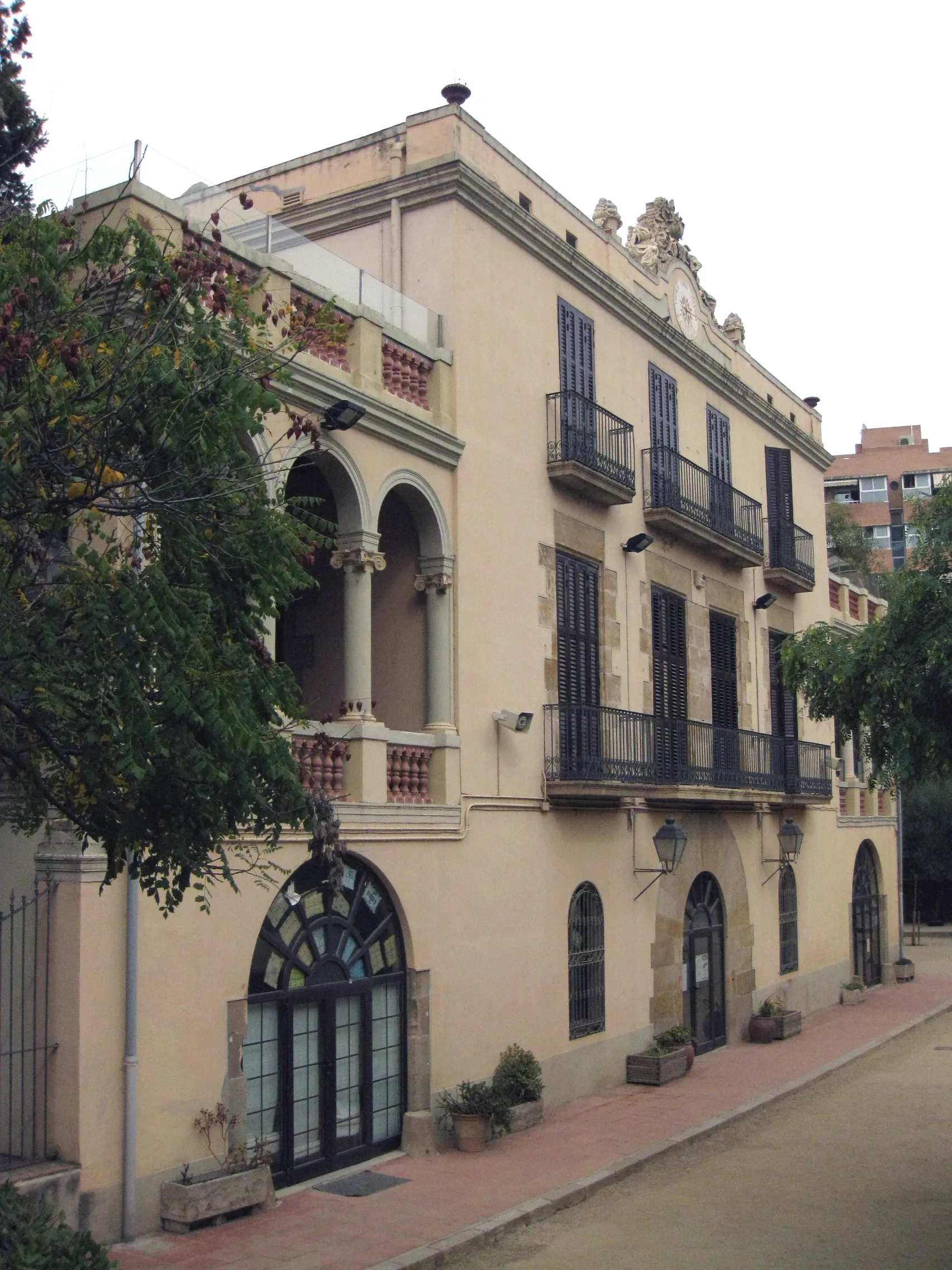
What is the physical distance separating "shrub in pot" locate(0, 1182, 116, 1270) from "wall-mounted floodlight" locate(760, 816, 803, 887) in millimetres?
16090

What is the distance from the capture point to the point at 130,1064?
10.2m

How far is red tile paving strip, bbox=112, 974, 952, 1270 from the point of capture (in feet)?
32.9

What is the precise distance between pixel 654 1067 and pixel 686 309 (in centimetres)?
1134

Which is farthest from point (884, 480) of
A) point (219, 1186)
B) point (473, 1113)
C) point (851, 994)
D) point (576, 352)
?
point (219, 1186)

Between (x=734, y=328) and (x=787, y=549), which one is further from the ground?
(x=734, y=328)

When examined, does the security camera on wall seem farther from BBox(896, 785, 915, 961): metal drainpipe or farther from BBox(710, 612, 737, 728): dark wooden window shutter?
BBox(896, 785, 915, 961): metal drainpipe

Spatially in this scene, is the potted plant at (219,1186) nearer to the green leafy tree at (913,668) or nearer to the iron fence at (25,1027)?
the iron fence at (25,1027)

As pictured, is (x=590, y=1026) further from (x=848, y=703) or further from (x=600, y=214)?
(x=600, y=214)

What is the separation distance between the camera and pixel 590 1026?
16547mm

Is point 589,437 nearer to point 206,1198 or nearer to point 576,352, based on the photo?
point 576,352

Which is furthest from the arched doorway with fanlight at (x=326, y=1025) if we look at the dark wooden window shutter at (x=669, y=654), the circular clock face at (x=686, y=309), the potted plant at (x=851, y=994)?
the potted plant at (x=851, y=994)

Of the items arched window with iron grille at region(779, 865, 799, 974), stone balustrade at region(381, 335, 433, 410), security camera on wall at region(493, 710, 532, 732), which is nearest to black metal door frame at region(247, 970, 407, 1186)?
security camera on wall at region(493, 710, 532, 732)

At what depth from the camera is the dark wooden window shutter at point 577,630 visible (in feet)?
54.5

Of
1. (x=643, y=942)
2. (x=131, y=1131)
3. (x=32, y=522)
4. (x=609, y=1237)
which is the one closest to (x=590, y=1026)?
(x=643, y=942)
